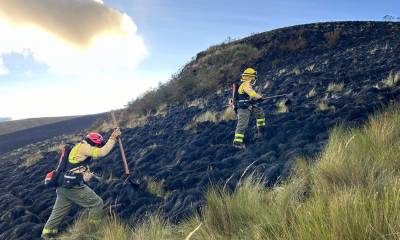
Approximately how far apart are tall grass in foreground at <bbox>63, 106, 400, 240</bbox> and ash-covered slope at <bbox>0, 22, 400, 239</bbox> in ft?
3.41

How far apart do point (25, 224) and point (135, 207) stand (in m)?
2.25

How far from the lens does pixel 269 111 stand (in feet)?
39.5

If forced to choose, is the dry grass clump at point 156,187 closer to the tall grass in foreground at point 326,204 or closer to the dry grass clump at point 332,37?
the tall grass in foreground at point 326,204

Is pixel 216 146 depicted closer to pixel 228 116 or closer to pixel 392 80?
pixel 228 116

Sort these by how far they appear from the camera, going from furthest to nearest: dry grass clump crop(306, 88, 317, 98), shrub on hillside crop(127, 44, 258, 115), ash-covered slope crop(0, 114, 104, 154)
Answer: ash-covered slope crop(0, 114, 104, 154) < shrub on hillside crop(127, 44, 258, 115) < dry grass clump crop(306, 88, 317, 98)

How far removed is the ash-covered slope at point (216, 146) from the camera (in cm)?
742

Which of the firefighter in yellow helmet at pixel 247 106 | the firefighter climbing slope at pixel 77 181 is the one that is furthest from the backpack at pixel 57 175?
the firefighter in yellow helmet at pixel 247 106

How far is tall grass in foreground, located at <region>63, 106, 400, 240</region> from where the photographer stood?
309 centimetres

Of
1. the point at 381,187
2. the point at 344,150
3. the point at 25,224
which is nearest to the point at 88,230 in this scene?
the point at 25,224

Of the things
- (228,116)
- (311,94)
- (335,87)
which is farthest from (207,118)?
(335,87)

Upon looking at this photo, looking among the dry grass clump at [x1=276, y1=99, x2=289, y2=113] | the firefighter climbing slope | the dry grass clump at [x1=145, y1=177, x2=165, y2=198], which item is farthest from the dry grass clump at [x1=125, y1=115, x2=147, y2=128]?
the firefighter climbing slope

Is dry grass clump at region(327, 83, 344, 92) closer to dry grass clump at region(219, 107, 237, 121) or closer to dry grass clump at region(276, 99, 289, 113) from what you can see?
dry grass clump at region(276, 99, 289, 113)

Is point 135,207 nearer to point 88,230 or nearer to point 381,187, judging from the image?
point 88,230

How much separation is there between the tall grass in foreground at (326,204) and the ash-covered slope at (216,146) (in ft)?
3.41
